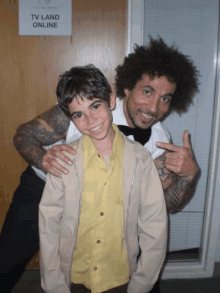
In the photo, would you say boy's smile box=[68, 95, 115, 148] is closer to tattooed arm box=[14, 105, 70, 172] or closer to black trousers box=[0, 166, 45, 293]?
tattooed arm box=[14, 105, 70, 172]

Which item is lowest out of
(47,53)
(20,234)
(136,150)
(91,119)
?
(20,234)

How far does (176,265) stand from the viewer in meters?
1.69

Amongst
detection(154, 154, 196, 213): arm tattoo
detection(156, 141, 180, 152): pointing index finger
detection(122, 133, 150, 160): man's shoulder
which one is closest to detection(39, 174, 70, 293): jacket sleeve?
detection(122, 133, 150, 160): man's shoulder

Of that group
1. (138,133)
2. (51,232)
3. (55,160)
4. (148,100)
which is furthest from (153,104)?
(51,232)

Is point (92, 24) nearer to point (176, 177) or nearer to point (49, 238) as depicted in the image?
point (176, 177)

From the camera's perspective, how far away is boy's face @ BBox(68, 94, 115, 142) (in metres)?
0.75

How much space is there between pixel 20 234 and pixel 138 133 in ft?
Answer: 2.95

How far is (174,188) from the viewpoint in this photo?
1.06 metres

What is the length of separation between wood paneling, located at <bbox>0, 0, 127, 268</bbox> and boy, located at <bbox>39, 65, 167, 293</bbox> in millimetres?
739

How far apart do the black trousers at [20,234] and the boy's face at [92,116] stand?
0.62 meters

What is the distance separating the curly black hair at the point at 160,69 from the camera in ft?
3.64

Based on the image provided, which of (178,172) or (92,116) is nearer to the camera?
(92,116)

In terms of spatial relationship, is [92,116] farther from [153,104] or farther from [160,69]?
[160,69]

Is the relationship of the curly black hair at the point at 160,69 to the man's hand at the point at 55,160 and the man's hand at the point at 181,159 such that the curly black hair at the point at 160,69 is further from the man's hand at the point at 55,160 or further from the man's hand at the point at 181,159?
the man's hand at the point at 55,160
